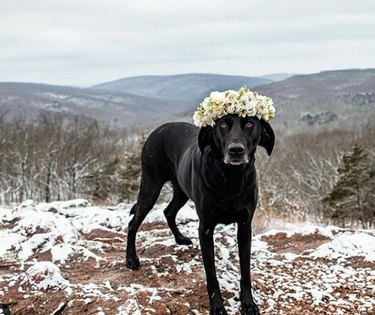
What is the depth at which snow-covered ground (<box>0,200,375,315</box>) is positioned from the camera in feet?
14.5

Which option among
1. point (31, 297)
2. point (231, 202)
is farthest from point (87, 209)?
point (231, 202)

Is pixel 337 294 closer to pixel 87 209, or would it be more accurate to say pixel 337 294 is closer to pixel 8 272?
pixel 8 272

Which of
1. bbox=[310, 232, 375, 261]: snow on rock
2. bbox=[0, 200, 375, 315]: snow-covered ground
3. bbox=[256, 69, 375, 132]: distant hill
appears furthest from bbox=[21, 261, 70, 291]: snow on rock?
bbox=[256, 69, 375, 132]: distant hill

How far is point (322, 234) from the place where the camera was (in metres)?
6.55

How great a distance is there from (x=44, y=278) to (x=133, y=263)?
2.93 feet

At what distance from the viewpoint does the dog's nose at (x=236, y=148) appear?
12.0 feet

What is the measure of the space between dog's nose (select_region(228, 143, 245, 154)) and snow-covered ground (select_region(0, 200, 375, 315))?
1.50m

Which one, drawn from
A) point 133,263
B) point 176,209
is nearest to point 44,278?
point 133,263

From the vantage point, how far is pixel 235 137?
12.4 feet

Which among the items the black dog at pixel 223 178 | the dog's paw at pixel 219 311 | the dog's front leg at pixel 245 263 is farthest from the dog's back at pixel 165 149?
the dog's paw at pixel 219 311

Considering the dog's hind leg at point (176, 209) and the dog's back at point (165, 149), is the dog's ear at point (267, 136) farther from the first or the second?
the dog's hind leg at point (176, 209)

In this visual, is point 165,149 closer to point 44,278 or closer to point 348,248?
point 44,278

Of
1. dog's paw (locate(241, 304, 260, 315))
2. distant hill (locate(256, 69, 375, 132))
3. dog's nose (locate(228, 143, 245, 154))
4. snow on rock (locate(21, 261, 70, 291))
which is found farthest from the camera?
distant hill (locate(256, 69, 375, 132))

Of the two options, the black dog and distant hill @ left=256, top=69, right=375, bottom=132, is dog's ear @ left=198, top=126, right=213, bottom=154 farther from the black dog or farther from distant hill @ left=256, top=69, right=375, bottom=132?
distant hill @ left=256, top=69, right=375, bottom=132
